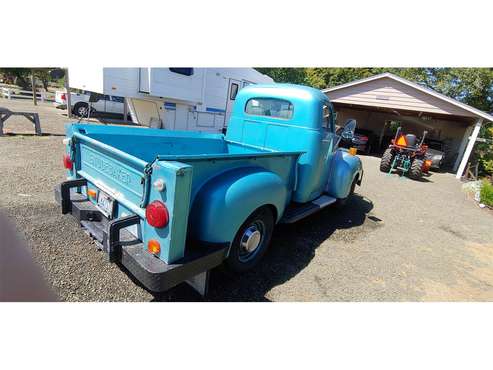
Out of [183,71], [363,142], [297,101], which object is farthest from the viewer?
[363,142]

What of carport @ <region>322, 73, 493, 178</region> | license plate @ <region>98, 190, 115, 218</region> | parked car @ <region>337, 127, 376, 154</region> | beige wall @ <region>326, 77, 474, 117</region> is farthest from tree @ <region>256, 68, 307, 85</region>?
license plate @ <region>98, 190, 115, 218</region>

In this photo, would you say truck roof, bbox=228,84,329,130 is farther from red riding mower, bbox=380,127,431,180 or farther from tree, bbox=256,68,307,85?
tree, bbox=256,68,307,85

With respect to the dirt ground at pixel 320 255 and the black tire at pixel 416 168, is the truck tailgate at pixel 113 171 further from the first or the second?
the black tire at pixel 416 168

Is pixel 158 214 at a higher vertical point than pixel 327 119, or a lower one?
lower

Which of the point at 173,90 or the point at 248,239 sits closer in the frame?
the point at 248,239

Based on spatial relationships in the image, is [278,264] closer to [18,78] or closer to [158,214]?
[158,214]

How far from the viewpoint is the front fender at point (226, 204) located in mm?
2322

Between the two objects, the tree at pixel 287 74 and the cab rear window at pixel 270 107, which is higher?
the tree at pixel 287 74

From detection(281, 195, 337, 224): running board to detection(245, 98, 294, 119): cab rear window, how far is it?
1.30m

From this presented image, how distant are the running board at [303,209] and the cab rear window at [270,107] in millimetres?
1302

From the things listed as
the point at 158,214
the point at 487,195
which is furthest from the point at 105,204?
the point at 487,195

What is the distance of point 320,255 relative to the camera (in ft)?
12.5

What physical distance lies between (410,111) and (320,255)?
14.4 metres

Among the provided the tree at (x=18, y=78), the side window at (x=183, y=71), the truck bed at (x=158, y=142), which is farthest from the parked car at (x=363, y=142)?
the tree at (x=18, y=78)
